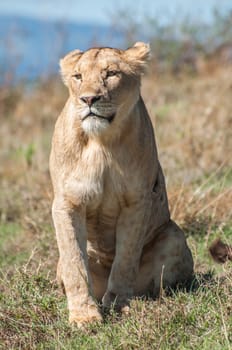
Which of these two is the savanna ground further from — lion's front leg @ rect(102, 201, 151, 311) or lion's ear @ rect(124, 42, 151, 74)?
lion's ear @ rect(124, 42, 151, 74)

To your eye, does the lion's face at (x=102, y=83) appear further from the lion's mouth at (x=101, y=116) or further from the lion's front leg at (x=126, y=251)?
the lion's front leg at (x=126, y=251)

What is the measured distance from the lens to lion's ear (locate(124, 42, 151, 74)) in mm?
4457

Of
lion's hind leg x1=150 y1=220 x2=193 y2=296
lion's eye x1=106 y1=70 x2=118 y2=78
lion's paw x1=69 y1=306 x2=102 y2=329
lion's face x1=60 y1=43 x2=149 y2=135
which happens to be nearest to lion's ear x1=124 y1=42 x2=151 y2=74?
lion's face x1=60 y1=43 x2=149 y2=135

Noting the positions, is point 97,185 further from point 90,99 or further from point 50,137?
point 50,137

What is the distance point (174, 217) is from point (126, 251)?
181cm

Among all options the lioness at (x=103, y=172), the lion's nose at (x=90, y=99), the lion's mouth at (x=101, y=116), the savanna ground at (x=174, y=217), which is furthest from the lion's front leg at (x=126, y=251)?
the lion's nose at (x=90, y=99)

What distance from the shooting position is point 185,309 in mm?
3984

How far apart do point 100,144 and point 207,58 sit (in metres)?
9.58

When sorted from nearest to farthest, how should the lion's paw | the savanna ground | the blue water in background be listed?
the savanna ground, the lion's paw, the blue water in background

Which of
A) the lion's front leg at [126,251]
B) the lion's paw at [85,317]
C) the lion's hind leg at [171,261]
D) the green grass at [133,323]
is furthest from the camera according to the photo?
the lion's hind leg at [171,261]

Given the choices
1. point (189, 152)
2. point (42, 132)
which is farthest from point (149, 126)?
point (42, 132)

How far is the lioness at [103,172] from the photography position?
13.8ft

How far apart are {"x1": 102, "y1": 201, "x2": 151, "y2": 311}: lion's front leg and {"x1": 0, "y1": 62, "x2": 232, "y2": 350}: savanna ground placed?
0.45 feet

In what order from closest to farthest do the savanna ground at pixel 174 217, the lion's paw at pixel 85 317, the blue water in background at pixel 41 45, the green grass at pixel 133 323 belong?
the green grass at pixel 133 323
the savanna ground at pixel 174 217
the lion's paw at pixel 85 317
the blue water in background at pixel 41 45
